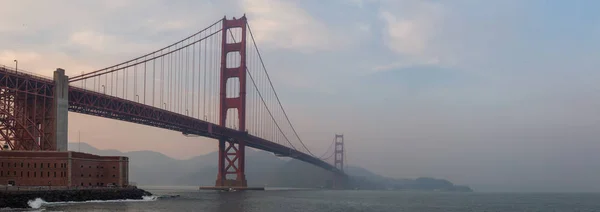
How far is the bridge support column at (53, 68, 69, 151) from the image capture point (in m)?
59.3

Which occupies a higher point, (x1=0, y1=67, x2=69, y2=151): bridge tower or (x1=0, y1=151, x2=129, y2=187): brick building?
(x1=0, y1=67, x2=69, y2=151): bridge tower

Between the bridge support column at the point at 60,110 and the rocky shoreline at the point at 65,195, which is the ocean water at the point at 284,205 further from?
the bridge support column at the point at 60,110

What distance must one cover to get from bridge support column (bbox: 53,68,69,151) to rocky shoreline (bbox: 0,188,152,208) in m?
6.34

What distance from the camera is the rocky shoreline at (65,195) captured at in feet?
156

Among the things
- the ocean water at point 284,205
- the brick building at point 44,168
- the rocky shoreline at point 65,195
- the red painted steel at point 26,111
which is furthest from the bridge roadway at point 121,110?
the rocky shoreline at point 65,195

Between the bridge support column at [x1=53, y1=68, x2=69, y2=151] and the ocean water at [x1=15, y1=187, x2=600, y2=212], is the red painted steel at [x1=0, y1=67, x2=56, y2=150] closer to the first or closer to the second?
the bridge support column at [x1=53, y1=68, x2=69, y2=151]

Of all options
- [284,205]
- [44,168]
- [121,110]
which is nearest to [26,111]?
[44,168]

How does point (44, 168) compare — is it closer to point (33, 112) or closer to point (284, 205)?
point (33, 112)

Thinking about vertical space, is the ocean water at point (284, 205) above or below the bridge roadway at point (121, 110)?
below

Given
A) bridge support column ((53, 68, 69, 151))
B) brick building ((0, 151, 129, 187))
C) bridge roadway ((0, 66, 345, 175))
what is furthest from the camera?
bridge support column ((53, 68, 69, 151))

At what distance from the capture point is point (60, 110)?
197 feet

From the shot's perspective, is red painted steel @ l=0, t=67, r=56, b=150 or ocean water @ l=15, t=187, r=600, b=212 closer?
ocean water @ l=15, t=187, r=600, b=212

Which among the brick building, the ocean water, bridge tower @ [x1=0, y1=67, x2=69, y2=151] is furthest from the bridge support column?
the ocean water

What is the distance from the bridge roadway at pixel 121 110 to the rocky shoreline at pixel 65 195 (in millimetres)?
10606
